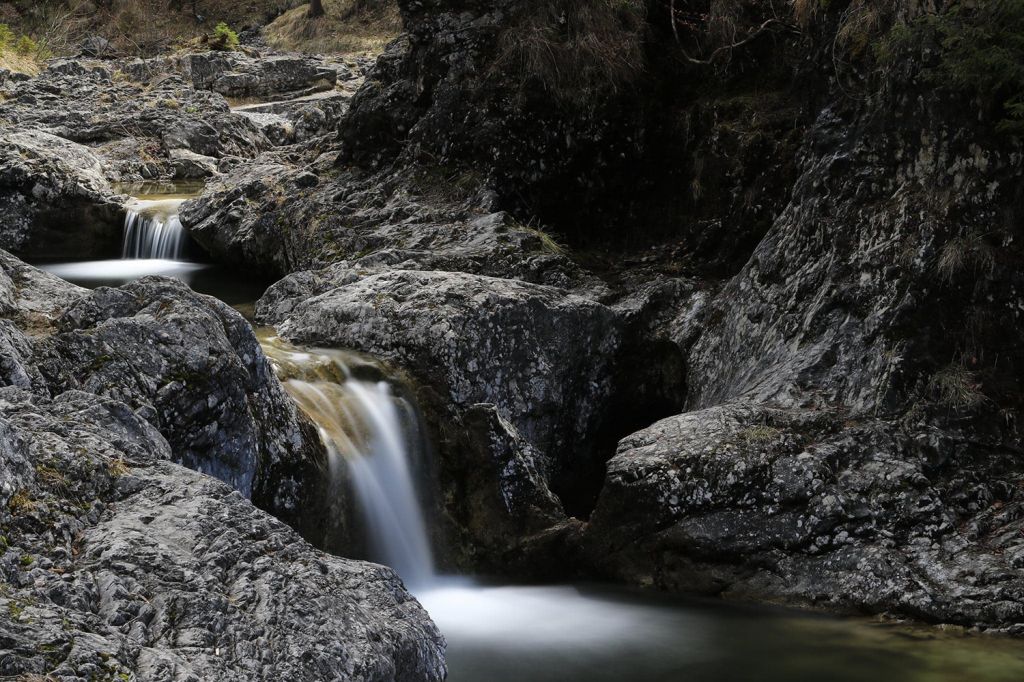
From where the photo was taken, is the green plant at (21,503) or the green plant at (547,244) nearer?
the green plant at (21,503)

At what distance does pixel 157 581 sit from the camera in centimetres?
386

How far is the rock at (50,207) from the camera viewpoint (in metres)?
14.2

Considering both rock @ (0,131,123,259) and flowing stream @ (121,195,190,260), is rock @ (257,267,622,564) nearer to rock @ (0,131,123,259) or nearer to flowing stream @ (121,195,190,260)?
flowing stream @ (121,195,190,260)

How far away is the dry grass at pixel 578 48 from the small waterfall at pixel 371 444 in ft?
15.8

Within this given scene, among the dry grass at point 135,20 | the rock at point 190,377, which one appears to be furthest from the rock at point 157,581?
the dry grass at point 135,20

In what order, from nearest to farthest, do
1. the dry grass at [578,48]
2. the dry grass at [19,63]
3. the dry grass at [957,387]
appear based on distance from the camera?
the dry grass at [957,387], the dry grass at [578,48], the dry grass at [19,63]

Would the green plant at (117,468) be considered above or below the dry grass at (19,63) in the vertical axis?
below

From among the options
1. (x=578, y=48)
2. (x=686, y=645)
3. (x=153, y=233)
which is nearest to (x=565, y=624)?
(x=686, y=645)

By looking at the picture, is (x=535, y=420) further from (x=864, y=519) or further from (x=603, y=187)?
(x=603, y=187)

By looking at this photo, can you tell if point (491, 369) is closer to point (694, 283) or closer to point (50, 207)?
point (694, 283)

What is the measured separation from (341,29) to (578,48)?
20413mm

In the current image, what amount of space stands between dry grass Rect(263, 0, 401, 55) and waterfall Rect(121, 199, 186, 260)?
46.3 feet

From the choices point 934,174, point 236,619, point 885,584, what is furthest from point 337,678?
point 934,174

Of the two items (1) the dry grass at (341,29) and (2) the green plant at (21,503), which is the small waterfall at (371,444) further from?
(1) the dry grass at (341,29)
